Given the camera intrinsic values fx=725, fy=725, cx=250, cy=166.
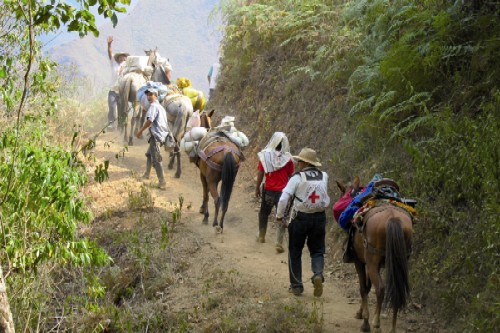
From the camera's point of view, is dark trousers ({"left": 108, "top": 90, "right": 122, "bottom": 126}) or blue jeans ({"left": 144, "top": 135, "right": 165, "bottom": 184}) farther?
dark trousers ({"left": 108, "top": 90, "right": 122, "bottom": 126})

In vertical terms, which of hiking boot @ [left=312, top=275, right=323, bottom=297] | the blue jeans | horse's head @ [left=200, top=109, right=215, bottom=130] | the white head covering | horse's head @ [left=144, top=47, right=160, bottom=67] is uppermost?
horse's head @ [left=144, top=47, right=160, bottom=67]

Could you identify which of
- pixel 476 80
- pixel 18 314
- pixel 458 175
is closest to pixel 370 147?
pixel 476 80

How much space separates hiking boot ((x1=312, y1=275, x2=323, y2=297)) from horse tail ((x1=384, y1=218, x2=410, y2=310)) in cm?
161

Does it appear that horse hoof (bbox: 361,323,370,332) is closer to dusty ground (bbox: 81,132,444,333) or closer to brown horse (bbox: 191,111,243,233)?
dusty ground (bbox: 81,132,444,333)

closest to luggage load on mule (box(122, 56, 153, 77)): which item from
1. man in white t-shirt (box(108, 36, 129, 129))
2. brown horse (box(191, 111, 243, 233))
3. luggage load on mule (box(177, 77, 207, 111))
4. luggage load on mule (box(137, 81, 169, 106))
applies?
man in white t-shirt (box(108, 36, 129, 129))

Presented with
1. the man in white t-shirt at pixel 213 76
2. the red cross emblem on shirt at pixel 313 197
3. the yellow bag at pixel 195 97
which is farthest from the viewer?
the man in white t-shirt at pixel 213 76

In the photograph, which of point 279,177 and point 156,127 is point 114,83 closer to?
point 156,127

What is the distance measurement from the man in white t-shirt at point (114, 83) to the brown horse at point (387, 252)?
11.0m

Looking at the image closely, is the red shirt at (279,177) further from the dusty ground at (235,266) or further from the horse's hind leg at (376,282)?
the horse's hind leg at (376,282)

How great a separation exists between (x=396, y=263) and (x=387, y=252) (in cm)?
14

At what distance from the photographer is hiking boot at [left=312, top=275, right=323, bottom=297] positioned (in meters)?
9.07

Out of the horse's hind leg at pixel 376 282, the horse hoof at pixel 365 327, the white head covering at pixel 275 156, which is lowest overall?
the horse hoof at pixel 365 327

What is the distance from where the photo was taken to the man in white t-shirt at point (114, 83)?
61.8 feet

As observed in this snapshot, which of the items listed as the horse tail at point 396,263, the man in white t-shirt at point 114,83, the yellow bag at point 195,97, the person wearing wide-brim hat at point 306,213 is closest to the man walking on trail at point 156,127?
the yellow bag at point 195,97
